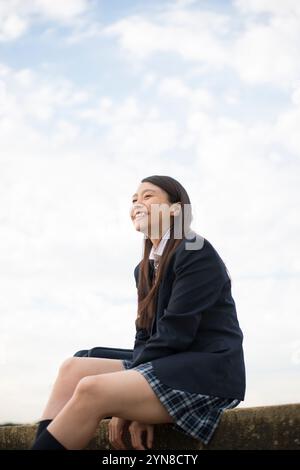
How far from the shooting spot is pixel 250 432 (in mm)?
3748

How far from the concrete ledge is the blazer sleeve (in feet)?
1.48

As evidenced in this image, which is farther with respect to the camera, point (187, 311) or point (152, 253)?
Result: point (152, 253)

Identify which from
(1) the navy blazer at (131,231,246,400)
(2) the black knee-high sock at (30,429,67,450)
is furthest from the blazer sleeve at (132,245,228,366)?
(2) the black knee-high sock at (30,429,67,450)

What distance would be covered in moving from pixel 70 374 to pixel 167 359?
76cm

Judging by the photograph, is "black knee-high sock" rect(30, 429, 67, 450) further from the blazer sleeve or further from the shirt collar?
the shirt collar

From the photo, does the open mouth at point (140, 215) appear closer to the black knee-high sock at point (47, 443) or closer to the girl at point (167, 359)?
the girl at point (167, 359)

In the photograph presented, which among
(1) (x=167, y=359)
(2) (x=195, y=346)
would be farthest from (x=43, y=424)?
(2) (x=195, y=346)

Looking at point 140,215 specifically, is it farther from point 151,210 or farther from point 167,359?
point 167,359

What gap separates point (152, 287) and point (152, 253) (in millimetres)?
269

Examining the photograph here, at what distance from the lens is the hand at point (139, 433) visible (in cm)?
390

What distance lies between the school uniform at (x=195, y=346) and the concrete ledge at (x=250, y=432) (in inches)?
2.7

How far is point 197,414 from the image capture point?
3.77m
